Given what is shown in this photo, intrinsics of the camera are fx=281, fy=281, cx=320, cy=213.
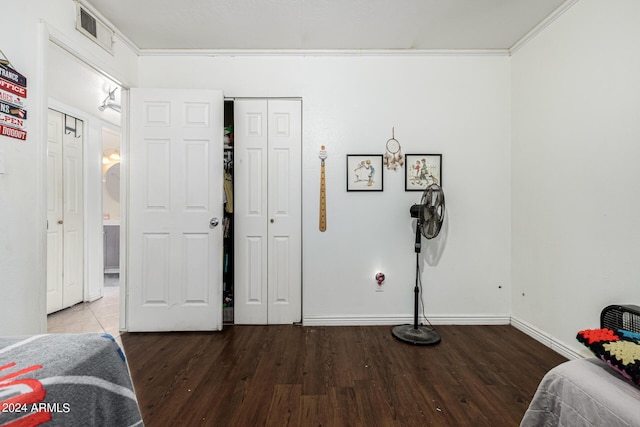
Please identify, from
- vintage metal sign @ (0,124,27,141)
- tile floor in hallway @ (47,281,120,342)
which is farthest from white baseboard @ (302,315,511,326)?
vintage metal sign @ (0,124,27,141)

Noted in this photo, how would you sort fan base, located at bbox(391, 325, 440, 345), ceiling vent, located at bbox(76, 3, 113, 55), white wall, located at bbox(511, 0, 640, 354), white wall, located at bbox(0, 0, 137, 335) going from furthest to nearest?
1. fan base, located at bbox(391, 325, 440, 345)
2. ceiling vent, located at bbox(76, 3, 113, 55)
3. white wall, located at bbox(511, 0, 640, 354)
4. white wall, located at bbox(0, 0, 137, 335)

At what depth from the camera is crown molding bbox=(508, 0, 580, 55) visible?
2.12m

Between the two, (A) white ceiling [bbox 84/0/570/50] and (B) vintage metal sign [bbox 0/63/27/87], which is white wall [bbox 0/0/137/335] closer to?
(B) vintage metal sign [bbox 0/63/27/87]

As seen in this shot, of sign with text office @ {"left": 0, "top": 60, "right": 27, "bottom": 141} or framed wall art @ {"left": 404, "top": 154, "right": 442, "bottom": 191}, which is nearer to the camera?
sign with text office @ {"left": 0, "top": 60, "right": 27, "bottom": 141}

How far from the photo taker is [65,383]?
704 millimetres

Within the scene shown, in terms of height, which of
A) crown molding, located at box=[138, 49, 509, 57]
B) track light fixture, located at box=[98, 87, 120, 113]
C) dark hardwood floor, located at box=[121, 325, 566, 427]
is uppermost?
crown molding, located at box=[138, 49, 509, 57]

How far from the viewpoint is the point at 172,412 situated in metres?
1.54

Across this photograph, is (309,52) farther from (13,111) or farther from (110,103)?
(110,103)

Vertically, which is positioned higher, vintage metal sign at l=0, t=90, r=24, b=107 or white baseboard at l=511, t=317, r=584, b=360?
vintage metal sign at l=0, t=90, r=24, b=107

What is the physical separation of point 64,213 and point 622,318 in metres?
4.97

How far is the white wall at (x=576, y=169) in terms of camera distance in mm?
1744

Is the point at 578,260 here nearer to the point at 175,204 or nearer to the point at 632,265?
the point at 632,265


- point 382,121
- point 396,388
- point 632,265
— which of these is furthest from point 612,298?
point 382,121

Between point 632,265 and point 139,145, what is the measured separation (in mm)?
3797
